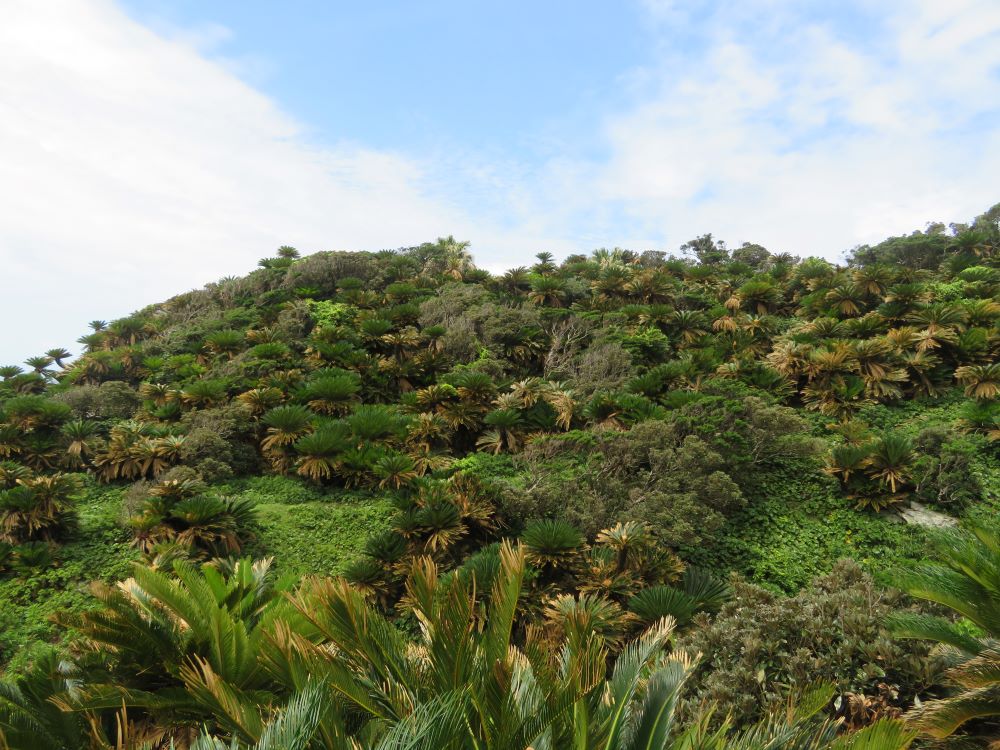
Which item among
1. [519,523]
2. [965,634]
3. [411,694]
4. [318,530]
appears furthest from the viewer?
[318,530]

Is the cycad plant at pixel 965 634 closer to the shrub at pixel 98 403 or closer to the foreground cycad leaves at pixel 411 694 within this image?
the foreground cycad leaves at pixel 411 694

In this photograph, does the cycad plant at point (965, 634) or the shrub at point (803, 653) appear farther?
the shrub at point (803, 653)

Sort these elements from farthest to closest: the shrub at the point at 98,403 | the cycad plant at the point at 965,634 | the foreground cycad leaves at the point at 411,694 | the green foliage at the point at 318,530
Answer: the shrub at the point at 98,403 < the green foliage at the point at 318,530 < the cycad plant at the point at 965,634 < the foreground cycad leaves at the point at 411,694

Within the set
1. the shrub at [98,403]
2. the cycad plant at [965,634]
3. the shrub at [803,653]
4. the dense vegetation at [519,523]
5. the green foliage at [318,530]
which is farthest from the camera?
the shrub at [98,403]

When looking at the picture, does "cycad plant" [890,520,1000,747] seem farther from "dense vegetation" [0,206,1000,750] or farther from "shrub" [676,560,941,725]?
"shrub" [676,560,941,725]

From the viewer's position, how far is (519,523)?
9680 mm

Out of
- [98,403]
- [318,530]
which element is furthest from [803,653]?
[98,403]

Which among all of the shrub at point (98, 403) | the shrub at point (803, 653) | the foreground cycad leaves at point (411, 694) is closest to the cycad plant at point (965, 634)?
the shrub at point (803, 653)

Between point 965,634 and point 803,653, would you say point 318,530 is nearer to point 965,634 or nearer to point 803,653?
point 803,653

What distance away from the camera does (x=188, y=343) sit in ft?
66.6

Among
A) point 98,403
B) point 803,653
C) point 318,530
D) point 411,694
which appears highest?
point 98,403

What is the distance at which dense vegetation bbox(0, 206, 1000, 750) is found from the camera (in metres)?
3.28

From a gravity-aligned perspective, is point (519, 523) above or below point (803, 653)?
below

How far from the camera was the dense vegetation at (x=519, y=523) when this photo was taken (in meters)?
3.28
